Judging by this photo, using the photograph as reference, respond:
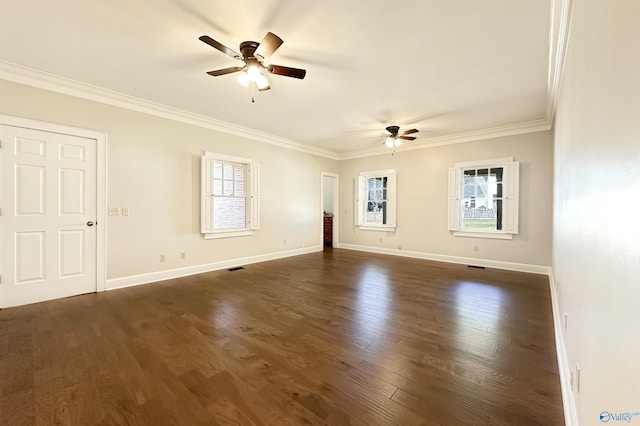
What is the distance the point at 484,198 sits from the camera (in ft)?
17.8

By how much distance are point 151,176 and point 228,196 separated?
1347mm

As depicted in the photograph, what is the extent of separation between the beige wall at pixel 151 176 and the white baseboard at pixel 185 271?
0.23 ft

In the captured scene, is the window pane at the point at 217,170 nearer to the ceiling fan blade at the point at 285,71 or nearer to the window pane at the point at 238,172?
the window pane at the point at 238,172

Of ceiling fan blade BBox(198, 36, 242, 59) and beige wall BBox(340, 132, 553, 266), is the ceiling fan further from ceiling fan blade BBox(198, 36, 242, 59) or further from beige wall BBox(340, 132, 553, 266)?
beige wall BBox(340, 132, 553, 266)

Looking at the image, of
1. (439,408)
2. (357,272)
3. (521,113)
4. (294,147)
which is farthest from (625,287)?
(294,147)

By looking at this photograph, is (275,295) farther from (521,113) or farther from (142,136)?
(521,113)

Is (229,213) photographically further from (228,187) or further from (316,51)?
(316,51)

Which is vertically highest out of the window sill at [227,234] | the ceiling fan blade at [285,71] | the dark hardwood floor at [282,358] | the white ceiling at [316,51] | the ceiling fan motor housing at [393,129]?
the white ceiling at [316,51]

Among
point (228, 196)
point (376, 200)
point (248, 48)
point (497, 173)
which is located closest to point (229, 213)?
point (228, 196)

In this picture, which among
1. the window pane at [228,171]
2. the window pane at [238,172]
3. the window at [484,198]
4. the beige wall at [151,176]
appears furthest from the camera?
the window pane at [238,172]

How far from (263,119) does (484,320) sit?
4412 mm

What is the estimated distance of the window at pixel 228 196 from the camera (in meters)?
4.75

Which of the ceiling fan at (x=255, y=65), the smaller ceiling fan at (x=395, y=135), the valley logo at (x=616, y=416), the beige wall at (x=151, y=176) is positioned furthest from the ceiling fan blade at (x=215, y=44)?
the smaller ceiling fan at (x=395, y=135)

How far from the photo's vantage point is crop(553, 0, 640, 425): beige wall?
0.67 m
